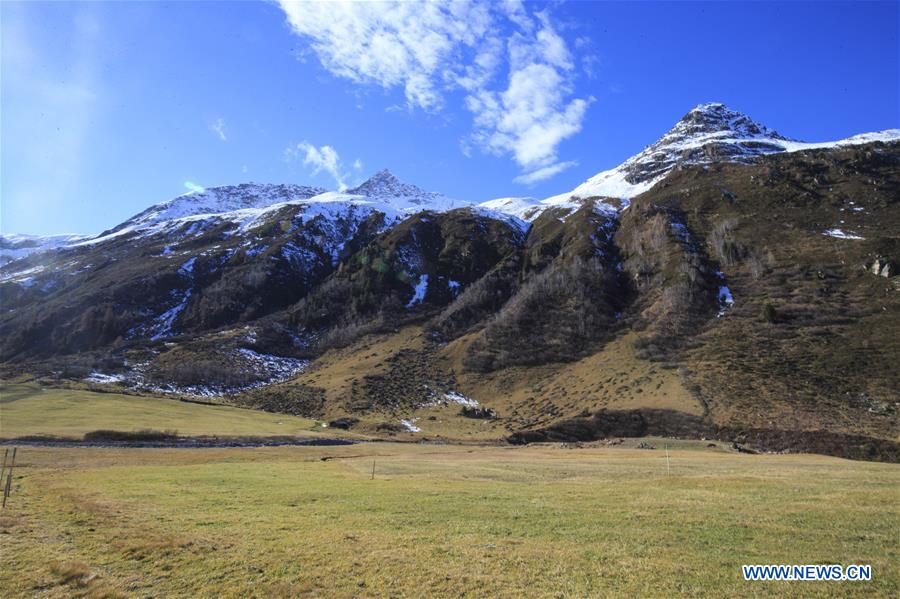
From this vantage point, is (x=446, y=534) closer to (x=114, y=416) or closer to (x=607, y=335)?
(x=114, y=416)

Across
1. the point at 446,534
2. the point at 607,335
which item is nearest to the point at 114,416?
the point at 446,534

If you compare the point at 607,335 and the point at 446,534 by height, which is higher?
the point at 607,335

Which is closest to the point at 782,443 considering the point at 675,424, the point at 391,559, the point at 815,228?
the point at 675,424

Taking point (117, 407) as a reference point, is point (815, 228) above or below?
above

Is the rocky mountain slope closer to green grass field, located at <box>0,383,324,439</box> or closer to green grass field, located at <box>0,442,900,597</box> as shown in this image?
green grass field, located at <box>0,383,324,439</box>

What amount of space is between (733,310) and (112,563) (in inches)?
4871

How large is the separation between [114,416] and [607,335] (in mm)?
107203

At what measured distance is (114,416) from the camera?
247ft

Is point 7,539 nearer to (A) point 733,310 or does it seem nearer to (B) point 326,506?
(B) point 326,506

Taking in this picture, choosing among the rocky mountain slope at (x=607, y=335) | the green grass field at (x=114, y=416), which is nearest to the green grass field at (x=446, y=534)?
the green grass field at (x=114, y=416)

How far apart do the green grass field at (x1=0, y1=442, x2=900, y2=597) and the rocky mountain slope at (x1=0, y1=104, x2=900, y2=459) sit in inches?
2042

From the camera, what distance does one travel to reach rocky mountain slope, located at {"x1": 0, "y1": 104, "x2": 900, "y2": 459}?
264ft

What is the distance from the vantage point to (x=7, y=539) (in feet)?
58.9

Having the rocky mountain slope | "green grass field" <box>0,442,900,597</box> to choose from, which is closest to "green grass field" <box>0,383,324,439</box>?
the rocky mountain slope
